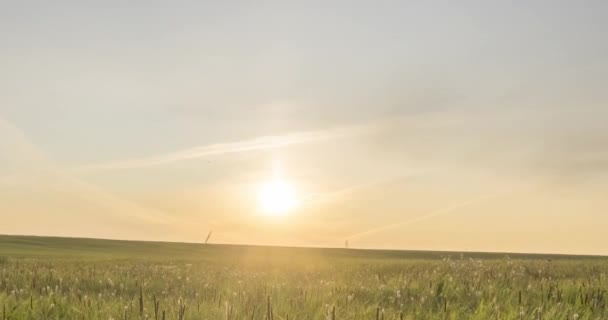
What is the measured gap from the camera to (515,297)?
24.6ft

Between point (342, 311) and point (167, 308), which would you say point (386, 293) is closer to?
point (342, 311)

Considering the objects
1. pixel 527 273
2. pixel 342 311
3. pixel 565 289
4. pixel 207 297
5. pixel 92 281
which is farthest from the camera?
pixel 527 273

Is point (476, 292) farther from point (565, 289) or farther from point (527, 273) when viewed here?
point (527, 273)

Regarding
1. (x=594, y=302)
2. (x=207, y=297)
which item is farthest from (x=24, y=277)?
(x=594, y=302)

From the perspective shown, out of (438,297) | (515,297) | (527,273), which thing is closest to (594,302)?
(515,297)

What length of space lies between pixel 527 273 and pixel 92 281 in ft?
29.9

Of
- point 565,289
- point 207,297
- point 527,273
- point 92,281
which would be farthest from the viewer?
point 527,273

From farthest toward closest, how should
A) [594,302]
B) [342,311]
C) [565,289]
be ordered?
[565,289] → [594,302] → [342,311]

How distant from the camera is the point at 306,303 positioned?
19.7 ft

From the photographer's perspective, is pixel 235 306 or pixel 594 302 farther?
pixel 594 302

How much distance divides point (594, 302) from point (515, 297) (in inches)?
36.9

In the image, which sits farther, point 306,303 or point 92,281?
point 92,281

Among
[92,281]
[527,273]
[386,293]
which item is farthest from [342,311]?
[527,273]

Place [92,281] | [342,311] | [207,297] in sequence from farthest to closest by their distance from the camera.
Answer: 1. [92,281]
2. [207,297]
3. [342,311]
